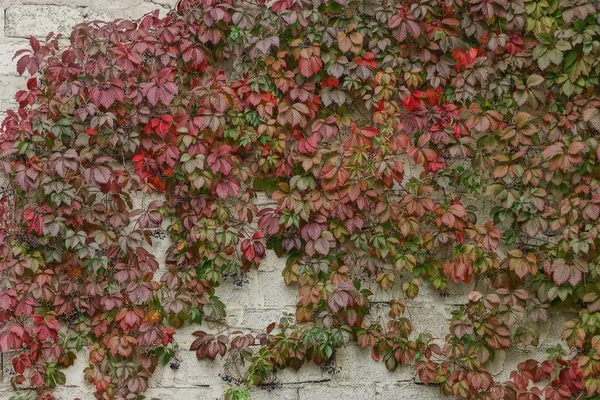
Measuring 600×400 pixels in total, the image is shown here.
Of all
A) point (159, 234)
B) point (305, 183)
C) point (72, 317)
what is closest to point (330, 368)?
point (305, 183)

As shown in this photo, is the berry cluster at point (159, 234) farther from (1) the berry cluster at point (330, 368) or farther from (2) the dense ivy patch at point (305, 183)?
(1) the berry cluster at point (330, 368)

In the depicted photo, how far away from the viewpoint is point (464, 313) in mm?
3518

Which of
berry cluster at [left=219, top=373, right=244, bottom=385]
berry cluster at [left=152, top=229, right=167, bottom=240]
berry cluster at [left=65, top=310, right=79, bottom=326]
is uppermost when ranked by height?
berry cluster at [left=152, top=229, right=167, bottom=240]

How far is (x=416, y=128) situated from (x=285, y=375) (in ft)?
3.95

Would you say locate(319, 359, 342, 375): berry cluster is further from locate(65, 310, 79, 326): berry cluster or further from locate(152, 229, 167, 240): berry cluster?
locate(65, 310, 79, 326): berry cluster

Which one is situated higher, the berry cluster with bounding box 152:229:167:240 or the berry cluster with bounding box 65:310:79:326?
the berry cluster with bounding box 152:229:167:240

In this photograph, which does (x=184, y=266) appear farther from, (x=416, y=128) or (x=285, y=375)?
(x=416, y=128)

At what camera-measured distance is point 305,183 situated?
3488 millimetres

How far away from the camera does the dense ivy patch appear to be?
344 centimetres

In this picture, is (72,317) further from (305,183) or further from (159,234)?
(305,183)

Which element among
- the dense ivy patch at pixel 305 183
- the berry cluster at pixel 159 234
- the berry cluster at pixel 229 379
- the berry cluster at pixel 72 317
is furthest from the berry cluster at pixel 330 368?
→ the berry cluster at pixel 72 317

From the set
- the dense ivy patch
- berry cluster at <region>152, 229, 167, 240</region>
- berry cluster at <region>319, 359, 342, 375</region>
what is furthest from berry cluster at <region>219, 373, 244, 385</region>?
berry cluster at <region>152, 229, 167, 240</region>

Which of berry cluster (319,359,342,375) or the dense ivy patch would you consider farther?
berry cluster (319,359,342,375)

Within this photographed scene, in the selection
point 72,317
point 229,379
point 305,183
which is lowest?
point 229,379
